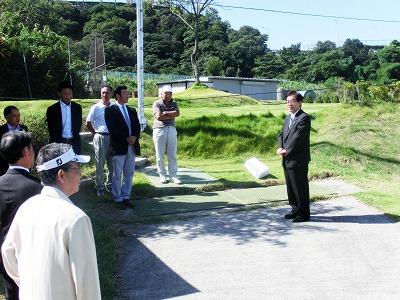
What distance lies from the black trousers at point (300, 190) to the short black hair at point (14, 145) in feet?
14.4

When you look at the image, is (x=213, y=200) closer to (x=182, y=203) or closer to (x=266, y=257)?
(x=182, y=203)

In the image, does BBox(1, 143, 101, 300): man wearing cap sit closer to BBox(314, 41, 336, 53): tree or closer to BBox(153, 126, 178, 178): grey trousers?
BBox(153, 126, 178, 178): grey trousers

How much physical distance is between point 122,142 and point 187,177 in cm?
220

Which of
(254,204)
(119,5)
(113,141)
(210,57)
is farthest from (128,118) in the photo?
(119,5)

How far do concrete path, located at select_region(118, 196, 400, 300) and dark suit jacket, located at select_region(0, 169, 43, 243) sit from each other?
180 cm

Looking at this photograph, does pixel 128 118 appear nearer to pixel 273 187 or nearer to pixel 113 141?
pixel 113 141

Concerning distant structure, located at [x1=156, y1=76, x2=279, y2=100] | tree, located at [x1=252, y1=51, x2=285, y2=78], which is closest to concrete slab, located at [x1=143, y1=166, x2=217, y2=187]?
distant structure, located at [x1=156, y1=76, x2=279, y2=100]

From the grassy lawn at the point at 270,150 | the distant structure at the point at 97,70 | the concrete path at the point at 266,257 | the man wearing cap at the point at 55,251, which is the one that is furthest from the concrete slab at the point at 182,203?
the distant structure at the point at 97,70

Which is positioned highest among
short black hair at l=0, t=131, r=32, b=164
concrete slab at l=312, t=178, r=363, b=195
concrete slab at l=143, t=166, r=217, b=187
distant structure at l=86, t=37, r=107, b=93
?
distant structure at l=86, t=37, r=107, b=93

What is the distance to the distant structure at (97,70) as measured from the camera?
93.0 ft

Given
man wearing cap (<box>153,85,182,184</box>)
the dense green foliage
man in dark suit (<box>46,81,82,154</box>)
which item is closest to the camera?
man in dark suit (<box>46,81,82,154</box>)

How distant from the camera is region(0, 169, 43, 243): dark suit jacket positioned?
11.8 feet

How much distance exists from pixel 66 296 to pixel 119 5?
9054 cm

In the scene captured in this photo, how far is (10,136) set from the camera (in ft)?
11.8
